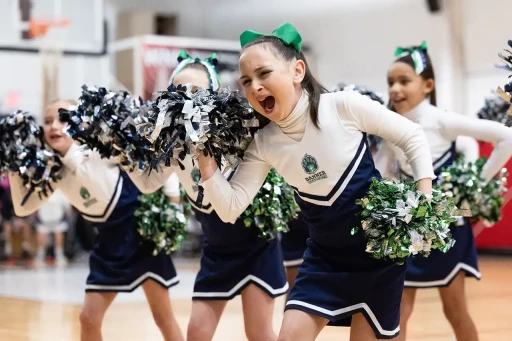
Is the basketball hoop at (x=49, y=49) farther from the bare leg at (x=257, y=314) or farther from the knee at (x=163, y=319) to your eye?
the bare leg at (x=257, y=314)

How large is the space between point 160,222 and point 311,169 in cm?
142

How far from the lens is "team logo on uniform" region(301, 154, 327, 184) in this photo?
2955 millimetres

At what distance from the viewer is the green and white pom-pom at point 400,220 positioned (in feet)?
9.30

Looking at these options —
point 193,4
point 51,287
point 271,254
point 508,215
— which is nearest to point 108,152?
point 271,254

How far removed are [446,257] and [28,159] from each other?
84.5 inches

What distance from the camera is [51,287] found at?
8.48 metres

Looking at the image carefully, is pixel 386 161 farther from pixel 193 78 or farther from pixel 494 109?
pixel 494 109

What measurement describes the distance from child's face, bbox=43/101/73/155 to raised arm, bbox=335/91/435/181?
1.80 meters

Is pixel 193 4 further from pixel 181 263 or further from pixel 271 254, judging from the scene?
pixel 271 254

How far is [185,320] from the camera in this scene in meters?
6.11

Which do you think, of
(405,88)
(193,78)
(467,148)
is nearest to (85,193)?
(193,78)

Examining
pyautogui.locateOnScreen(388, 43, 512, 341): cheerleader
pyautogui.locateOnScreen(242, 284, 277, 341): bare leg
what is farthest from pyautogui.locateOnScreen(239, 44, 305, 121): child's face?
pyautogui.locateOnScreen(388, 43, 512, 341): cheerleader

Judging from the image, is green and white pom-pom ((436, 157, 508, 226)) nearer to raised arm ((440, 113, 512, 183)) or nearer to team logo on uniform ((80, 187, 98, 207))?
raised arm ((440, 113, 512, 183))

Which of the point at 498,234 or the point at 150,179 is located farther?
the point at 498,234
